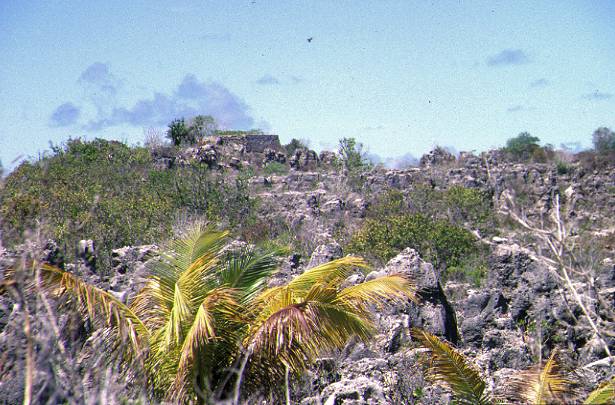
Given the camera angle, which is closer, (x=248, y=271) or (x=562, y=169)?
(x=248, y=271)

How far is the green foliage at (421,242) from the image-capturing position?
27.9 m

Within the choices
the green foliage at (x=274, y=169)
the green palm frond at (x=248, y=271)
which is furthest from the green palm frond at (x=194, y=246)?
the green foliage at (x=274, y=169)

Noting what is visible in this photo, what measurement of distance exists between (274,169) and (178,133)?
912 centimetres

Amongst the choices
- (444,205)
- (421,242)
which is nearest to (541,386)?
(421,242)

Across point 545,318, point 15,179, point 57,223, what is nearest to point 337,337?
point 545,318

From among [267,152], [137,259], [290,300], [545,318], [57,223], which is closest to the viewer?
[290,300]

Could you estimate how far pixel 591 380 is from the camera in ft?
32.1

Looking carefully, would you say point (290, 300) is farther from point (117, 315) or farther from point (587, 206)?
point (587, 206)

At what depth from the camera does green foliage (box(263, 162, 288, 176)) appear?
175ft

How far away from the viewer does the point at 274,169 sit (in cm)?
5388

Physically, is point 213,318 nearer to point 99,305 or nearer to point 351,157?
point 99,305

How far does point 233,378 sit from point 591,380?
4449 mm

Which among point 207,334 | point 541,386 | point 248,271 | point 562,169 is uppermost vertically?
point 562,169

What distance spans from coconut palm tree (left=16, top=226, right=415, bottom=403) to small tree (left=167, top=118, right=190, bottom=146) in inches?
1925
